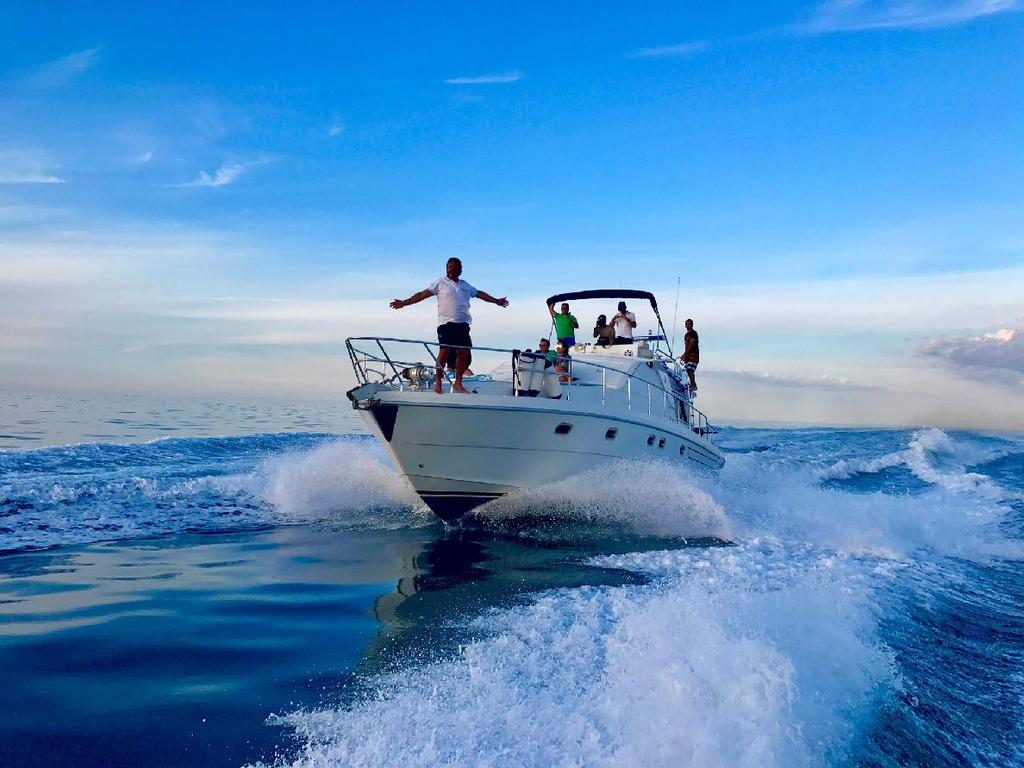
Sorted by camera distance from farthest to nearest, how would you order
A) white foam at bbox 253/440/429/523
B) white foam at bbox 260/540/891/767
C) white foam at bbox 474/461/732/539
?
1. white foam at bbox 253/440/429/523
2. white foam at bbox 474/461/732/539
3. white foam at bbox 260/540/891/767

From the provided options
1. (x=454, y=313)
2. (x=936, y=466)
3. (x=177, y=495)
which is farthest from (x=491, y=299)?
(x=936, y=466)

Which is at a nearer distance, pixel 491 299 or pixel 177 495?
pixel 491 299

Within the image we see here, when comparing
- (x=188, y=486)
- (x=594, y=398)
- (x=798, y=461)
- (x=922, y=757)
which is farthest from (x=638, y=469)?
(x=798, y=461)

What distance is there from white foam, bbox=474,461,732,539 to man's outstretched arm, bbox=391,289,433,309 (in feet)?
9.71

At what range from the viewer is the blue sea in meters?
3.56

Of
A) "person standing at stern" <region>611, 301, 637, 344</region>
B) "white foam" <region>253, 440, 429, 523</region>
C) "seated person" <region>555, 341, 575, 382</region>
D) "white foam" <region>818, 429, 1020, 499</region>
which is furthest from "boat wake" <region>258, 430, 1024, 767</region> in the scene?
"white foam" <region>818, 429, 1020, 499</region>

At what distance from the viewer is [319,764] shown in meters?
3.27

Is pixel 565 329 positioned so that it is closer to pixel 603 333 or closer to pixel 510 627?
pixel 603 333

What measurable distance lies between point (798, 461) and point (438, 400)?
56.9 feet

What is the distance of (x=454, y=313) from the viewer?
957cm

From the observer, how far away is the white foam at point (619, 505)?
10.1 metres

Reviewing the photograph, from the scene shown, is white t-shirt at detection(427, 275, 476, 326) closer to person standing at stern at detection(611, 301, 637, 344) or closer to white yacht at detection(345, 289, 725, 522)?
white yacht at detection(345, 289, 725, 522)

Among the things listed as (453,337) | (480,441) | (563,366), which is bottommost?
(480,441)

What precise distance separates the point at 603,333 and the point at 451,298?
5602 mm
